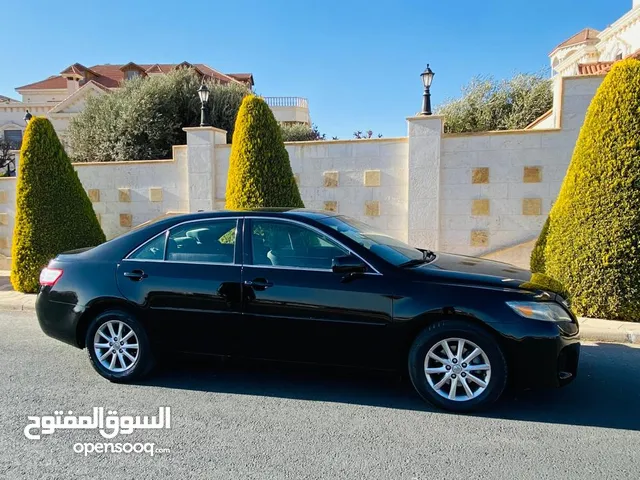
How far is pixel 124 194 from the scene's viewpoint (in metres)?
10.9

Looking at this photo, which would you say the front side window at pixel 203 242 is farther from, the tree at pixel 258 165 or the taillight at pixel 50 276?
the tree at pixel 258 165

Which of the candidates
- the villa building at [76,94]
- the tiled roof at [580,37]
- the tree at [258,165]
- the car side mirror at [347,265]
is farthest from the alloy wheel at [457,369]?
the tiled roof at [580,37]

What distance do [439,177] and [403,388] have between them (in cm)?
578

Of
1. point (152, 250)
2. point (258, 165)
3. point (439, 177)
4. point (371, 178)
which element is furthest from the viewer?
point (371, 178)

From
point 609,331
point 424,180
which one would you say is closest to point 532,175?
point 424,180

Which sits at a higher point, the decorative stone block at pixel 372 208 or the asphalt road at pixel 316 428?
the decorative stone block at pixel 372 208

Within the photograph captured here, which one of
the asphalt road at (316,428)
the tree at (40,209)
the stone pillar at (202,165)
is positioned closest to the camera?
the asphalt road at (316,428)

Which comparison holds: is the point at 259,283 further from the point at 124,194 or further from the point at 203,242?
the point at 124,194

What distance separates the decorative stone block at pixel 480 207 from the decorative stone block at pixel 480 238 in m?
0.35

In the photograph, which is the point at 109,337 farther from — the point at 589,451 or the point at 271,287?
the point at 589,451

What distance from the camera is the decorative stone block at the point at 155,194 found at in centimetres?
1064

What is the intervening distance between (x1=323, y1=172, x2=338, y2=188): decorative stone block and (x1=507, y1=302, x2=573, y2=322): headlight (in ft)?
21.1

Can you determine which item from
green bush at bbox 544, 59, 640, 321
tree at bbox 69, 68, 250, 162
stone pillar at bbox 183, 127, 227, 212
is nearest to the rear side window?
green bush at bbox 544, 59, 640, 321

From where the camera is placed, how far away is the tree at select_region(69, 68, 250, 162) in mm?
14789
